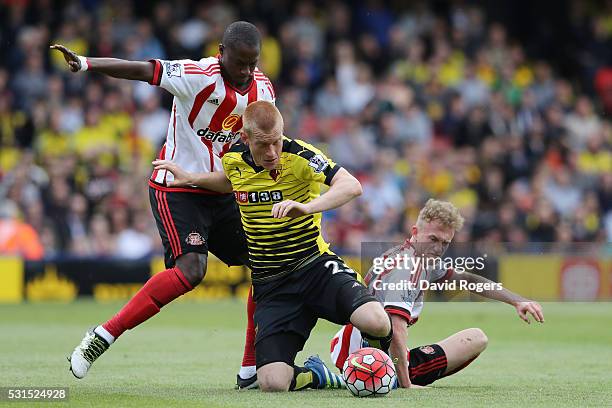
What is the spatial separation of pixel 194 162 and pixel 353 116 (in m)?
→ 11.9

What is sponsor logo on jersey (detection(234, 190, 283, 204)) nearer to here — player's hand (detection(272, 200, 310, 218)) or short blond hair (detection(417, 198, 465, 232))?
player's hand (detection(272, 200, 310, 218))

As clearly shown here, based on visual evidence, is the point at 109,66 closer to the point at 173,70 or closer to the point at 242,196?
the point at 173,70

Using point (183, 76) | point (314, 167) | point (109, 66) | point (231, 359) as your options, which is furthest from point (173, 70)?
point (231, 359)

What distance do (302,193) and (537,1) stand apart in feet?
58.9

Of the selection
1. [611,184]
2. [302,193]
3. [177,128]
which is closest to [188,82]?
[177,128]

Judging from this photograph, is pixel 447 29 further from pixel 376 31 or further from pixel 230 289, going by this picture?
pixel 230 289

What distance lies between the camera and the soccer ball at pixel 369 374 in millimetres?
7023

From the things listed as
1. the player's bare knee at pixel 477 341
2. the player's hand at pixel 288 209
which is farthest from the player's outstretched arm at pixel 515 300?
the player's hand at pixel 288 209

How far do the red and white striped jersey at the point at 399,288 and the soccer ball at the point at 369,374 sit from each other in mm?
440

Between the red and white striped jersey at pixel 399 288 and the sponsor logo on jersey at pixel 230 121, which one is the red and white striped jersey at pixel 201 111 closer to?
the sponsor logo on jersey at pixel 230 121

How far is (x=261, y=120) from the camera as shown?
7.10 meters

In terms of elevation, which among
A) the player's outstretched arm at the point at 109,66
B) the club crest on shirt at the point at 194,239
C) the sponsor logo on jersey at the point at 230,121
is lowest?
the club crest on shirt at the point at 194,239

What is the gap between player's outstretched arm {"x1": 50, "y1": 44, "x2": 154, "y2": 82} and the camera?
23.9ft

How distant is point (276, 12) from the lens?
69.6 ft
